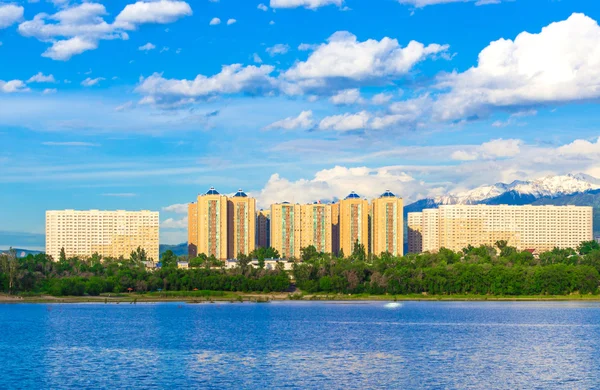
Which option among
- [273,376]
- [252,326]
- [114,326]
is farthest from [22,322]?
[273,376]

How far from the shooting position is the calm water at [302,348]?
4756 cm

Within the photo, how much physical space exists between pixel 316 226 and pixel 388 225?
16.1 meters

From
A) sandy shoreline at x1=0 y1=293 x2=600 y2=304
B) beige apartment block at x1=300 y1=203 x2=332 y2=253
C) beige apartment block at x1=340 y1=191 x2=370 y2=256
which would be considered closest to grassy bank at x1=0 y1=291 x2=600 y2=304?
sandy shoreline at x1=0 y1=293 x2=600 y2=304

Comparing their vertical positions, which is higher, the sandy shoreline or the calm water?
the sandy shoreline

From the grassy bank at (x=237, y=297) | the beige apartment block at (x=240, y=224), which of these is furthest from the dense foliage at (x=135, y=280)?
the beige apartment block at (x=240, y=224)

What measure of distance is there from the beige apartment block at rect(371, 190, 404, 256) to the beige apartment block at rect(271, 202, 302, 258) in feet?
56.8

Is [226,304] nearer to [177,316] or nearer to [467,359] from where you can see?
[177,316]

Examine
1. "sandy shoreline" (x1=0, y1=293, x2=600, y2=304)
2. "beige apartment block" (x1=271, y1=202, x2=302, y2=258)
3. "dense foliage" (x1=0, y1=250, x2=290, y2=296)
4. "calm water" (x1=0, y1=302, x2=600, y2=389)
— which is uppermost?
"beige apartment block" (x1=271, y1=202, x2=302, y2=258)

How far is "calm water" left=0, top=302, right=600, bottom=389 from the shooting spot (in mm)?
47562

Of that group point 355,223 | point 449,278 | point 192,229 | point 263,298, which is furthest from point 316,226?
point 449,278

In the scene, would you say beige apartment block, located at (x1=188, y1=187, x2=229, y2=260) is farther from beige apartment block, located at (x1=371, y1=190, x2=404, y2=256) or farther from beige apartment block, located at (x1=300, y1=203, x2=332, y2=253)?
beige apartment block, located at (x1=371, y1=190, x2=404, y2=256)

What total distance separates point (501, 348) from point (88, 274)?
8900cm

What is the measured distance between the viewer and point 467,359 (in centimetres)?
5691

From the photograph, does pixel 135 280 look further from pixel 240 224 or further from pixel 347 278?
pixel 240 224
